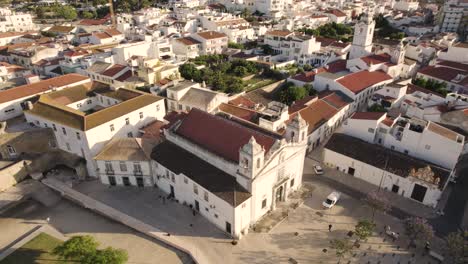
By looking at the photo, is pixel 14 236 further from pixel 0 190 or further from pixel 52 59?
pixel 52 59

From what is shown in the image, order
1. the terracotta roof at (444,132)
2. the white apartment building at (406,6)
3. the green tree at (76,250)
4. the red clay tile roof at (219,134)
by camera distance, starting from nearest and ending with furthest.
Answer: the green tree at (76,250) < the red clay tile roof at (219,134) < the terracotta roof at (444,132) < the white apartment building at (406,6)

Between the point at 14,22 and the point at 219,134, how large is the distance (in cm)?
12878

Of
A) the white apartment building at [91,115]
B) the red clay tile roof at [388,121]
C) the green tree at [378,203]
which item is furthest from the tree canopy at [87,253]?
the red clay tile roof at [388,121]

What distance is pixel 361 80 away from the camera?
63.2 meters

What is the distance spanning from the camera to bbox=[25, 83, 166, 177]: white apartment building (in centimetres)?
4278

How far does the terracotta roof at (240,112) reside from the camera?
49200 millimetres

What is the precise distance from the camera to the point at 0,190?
41.7m

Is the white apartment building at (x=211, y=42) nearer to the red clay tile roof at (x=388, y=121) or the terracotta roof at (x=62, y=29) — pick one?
the terracotta roof at (x=62, y=29)

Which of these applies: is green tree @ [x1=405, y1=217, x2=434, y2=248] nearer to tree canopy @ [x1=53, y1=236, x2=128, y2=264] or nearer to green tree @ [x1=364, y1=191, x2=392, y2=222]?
green tree @ [x1=364, y1=191, x2=392, y2=222]

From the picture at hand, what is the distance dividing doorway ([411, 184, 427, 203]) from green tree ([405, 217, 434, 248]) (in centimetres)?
695

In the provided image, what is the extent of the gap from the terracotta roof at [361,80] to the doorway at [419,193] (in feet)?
80.9

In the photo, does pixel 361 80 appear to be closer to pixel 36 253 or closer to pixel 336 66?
pixel 336 66

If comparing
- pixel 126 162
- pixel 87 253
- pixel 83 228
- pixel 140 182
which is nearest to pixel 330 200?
pixel 140 182

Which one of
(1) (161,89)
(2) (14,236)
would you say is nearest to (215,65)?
(1) (161,89)
